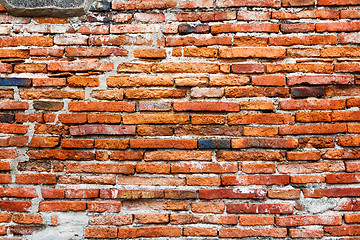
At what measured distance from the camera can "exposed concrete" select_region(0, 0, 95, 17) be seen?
5.55 feet

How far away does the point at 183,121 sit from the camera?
65.9 inches

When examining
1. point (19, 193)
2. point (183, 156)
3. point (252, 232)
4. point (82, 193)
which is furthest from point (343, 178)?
point (19, 193)

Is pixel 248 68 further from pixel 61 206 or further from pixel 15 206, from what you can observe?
pixel 15 206

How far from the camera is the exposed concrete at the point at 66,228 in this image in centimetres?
163

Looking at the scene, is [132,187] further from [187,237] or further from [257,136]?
[257,136]

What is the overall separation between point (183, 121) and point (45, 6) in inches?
47.1

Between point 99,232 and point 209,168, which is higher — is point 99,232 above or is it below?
below

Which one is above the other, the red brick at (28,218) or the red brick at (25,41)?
the red brick at (25,41)

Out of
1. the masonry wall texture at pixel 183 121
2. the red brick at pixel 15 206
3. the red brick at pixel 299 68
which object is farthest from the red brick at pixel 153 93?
the red brick at pixel 15 206

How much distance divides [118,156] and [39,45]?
3.05 ft

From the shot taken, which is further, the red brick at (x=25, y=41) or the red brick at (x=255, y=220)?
the red brick at (x=25, y=41)

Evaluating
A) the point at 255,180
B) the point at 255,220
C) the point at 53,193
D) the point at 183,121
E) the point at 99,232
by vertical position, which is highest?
the point at 183,121

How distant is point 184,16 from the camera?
67.6 inches

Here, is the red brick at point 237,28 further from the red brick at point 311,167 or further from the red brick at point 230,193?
the red brick at point 230,193
